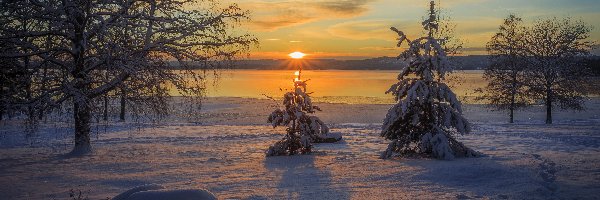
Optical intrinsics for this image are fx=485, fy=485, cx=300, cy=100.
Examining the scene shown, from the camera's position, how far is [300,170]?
13.1 m

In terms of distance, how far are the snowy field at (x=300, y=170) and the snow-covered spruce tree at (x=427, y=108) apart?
2.52 feet

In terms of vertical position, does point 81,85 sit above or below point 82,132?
above

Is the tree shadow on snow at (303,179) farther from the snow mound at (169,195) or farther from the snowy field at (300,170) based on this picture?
the snow mound at (169,195)

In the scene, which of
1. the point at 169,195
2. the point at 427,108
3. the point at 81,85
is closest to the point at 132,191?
the point at 169,195

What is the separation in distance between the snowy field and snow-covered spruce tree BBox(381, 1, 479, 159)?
30.3 inches

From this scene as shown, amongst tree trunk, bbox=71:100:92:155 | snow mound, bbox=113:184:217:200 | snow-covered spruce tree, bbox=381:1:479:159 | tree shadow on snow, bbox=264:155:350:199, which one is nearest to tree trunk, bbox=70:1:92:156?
tree trunk, bbox=71:100:92:155

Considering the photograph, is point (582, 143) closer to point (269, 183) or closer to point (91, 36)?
point (269, 183)

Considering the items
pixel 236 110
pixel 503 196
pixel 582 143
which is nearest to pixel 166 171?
pixel 503 196

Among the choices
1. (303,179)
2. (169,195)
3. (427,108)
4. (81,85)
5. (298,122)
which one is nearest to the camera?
(169,195)

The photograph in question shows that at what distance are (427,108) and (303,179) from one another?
213 inches

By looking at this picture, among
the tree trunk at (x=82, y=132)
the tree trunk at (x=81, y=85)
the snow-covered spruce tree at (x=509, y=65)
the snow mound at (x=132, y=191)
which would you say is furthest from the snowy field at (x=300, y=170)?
the snow-covered spruce tree at (x=509, y=65)

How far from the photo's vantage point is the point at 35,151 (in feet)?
54.6

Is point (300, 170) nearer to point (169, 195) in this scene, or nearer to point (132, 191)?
point (132, 191)

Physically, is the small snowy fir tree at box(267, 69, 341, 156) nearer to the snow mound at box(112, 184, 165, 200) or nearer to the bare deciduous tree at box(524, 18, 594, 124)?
the snow mound at box(112, 184, 165, 200)
